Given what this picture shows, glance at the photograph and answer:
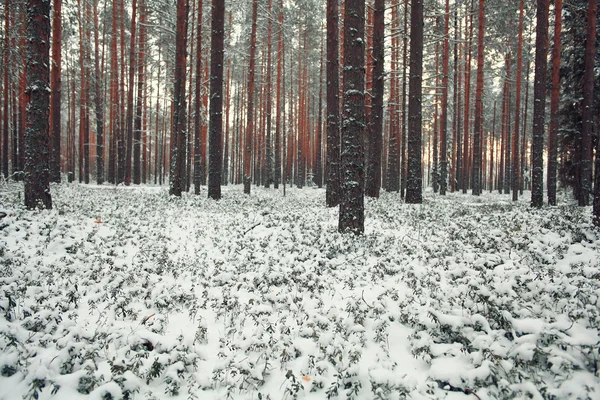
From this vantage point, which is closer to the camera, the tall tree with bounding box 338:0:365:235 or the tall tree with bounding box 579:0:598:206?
the tall tree with bounding box 338:0:365:235

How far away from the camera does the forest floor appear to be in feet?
10.5

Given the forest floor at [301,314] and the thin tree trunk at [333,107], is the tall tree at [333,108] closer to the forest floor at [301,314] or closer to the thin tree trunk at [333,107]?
the thin tree trunk at [333,107]

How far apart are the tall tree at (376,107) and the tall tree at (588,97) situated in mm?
7125

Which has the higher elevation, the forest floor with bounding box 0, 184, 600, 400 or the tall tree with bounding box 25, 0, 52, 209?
the tall tree with bounding box 25, 0, 52, 209

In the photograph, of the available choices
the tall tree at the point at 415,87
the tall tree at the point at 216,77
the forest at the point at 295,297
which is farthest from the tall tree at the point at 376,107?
the tall tree at the point at 216,77

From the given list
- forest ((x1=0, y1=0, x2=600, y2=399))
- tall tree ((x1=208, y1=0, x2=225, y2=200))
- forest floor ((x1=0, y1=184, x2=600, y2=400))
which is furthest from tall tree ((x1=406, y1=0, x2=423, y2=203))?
tall tree ((x1=208, y1=0, x2=225, y2=200))

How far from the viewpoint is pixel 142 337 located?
12.3 feet

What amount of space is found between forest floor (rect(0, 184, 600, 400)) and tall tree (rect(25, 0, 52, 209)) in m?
1.23

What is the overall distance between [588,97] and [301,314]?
14.2m

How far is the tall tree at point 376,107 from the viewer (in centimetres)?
1320

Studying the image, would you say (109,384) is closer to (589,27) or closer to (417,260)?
(417,260)

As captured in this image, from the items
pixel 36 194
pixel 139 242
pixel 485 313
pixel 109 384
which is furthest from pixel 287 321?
pixel 36 194

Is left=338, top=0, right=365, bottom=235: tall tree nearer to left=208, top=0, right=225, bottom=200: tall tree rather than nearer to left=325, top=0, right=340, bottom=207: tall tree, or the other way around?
left=325, top=0, right=340, bottom=207: tall tree

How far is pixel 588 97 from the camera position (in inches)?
483
